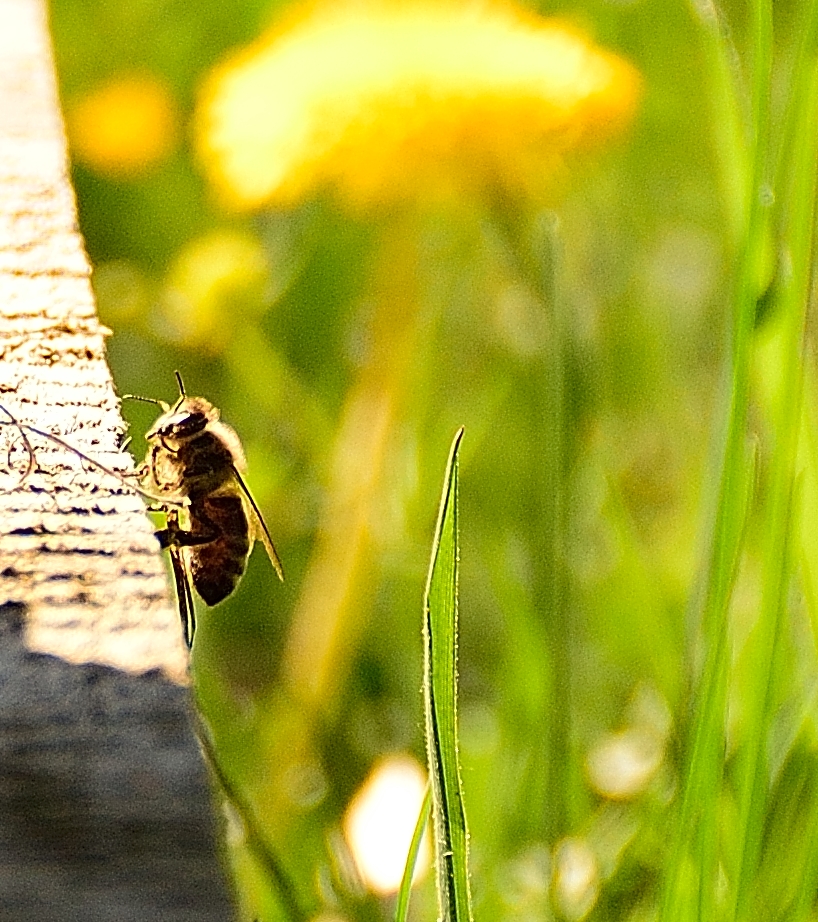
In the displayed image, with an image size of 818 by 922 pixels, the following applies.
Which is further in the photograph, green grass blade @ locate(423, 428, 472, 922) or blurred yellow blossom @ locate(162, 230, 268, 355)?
blurred yellow blossom @ locate(162, 230, 268, 355)

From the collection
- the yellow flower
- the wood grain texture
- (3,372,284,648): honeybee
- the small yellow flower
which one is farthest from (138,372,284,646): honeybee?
the small yellow flower

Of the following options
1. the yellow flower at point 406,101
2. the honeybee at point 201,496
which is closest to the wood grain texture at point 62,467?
the honeybee at point 201,496

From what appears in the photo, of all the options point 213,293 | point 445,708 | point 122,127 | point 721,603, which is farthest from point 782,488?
point 122,127

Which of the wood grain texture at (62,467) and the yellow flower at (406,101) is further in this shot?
the yellow flower at (406,101)

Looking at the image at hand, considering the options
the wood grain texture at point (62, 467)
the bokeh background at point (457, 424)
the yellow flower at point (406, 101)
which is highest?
the yellow flower at point (406, 101)

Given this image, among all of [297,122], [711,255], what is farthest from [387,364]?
[711,255]

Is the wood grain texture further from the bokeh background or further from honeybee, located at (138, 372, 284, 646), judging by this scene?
the bokeh background

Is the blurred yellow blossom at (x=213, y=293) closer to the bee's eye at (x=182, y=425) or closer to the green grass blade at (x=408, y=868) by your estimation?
the bee's eye at (x=182, y=425)

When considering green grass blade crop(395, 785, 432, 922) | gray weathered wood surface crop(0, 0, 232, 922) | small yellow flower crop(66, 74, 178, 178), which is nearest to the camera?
gray weathered wood surface crop(0, 0, 232, 922)

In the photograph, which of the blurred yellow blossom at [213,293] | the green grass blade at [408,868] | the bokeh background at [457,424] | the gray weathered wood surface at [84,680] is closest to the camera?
the gray weathered wood surface at [84,680]
